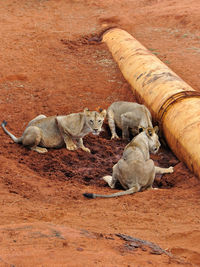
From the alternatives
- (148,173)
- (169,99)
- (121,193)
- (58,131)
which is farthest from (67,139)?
(121,193)

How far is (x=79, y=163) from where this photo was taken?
871cm

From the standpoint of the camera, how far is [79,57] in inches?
591

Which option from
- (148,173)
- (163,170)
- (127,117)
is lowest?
(163,170)

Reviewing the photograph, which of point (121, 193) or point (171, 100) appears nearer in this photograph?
point (121, 193)

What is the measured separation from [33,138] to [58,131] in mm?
665

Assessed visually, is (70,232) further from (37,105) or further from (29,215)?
(37,105)

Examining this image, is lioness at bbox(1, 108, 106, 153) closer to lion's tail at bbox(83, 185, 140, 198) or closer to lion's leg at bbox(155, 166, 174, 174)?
lion's leg at bbox(155, 166, 174, 174)

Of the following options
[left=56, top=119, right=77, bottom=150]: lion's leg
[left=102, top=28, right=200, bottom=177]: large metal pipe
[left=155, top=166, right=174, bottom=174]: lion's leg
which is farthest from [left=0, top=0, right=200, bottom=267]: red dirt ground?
[left=102, top=28, right=200, bottom=177]: large metal pipe

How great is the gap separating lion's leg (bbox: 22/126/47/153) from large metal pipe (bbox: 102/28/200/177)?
281 centimetres

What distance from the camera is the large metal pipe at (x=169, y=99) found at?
831 cm

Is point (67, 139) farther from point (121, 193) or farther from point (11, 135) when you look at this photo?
point (121, 193)

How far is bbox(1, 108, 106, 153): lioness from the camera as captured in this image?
29.4 ft

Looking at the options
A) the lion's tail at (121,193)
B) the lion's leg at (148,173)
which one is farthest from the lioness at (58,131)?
the lion's tail at (121,193)

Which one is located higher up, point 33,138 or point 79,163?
A: point 33,138
